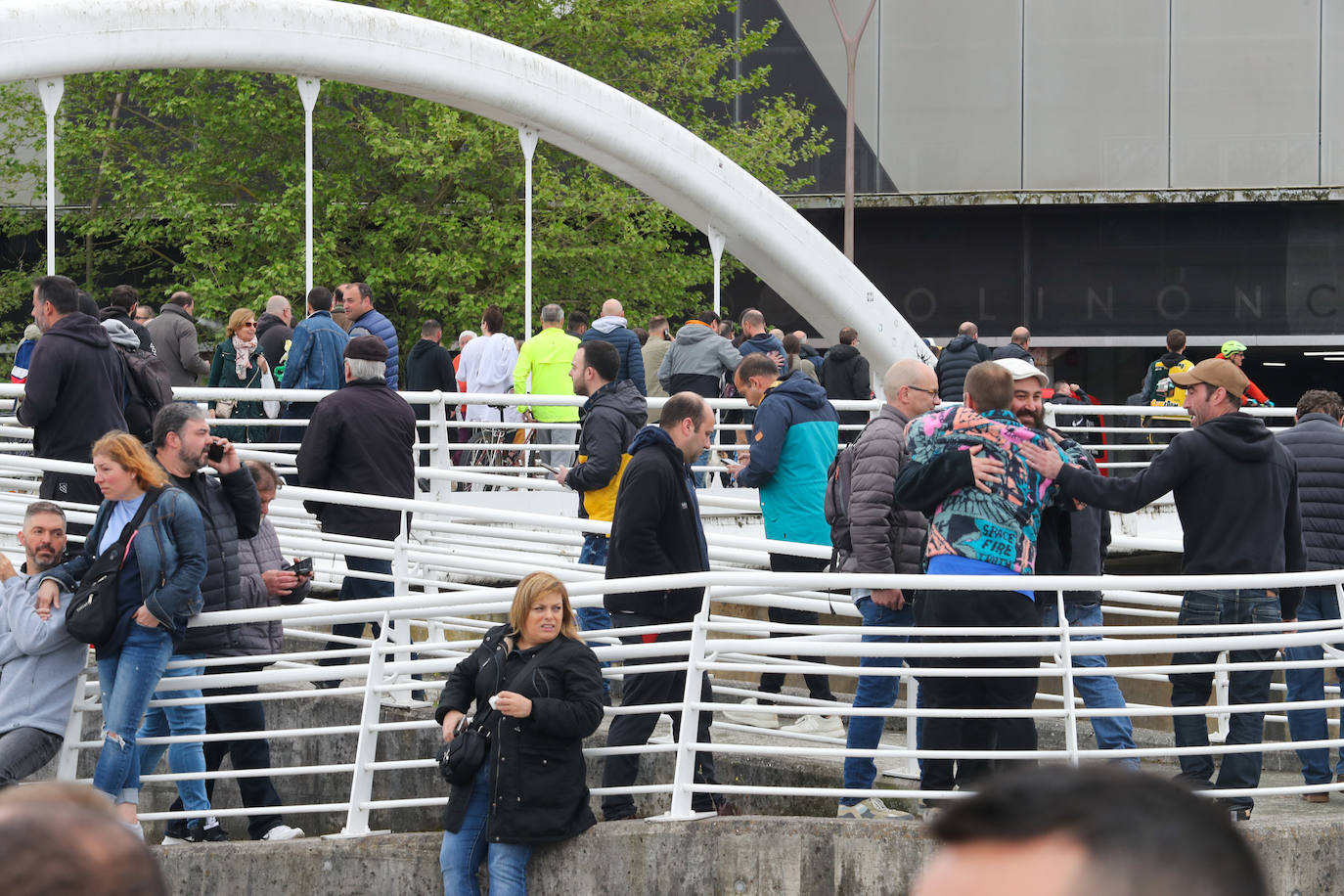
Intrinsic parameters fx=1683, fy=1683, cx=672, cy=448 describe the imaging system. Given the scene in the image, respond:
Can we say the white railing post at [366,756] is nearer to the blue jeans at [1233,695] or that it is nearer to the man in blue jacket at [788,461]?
the man in blue jacket at [788,461]

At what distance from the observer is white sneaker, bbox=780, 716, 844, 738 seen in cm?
816

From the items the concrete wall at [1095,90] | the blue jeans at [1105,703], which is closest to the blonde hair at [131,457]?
the blue jeans at [1105,703]

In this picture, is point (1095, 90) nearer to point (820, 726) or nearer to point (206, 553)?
point (820, 726)

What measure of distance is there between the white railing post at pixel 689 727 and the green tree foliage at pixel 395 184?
16578 mm

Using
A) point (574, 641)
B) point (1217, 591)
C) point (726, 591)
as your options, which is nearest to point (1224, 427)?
point (1217, 591)

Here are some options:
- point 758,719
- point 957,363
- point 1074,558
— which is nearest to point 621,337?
point 957,363

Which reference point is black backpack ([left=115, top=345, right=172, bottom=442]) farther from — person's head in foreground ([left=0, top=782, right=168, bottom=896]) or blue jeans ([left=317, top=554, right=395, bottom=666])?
person's head in foreground ([left=0, top=782, right=168, bottom=896])

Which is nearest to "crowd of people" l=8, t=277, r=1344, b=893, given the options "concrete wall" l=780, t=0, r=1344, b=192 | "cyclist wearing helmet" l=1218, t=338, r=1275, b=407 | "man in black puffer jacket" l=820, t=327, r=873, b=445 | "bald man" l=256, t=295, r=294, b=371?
"bald man" l=256, t=295, r=294, b=371

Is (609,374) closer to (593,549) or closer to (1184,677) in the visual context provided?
(593,549)

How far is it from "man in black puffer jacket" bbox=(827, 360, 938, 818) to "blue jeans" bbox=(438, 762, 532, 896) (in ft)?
4.51

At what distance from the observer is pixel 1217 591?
268 inches

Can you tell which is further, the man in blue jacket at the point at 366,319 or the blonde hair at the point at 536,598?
the man in blue jacket at the point at 366,319

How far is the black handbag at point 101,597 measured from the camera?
6785 millimetres

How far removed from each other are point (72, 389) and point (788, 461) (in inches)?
150
